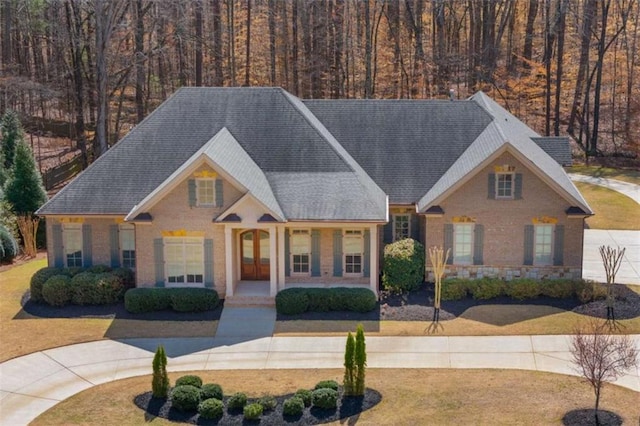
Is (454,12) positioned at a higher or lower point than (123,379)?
higher

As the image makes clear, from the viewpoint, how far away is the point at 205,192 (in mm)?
27172

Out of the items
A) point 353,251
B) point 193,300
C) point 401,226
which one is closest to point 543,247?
point 401,226

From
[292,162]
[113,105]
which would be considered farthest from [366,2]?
[292,162]

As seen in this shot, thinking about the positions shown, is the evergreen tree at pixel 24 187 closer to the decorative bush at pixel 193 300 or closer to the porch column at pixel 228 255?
the decorative bush at pixel 193 300

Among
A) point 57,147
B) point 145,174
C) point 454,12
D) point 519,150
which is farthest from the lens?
point 454,12

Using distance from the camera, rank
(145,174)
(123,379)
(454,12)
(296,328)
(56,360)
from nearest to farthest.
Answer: (123,379) < (56,360) < (296,328) < (145,174) < (454,12)

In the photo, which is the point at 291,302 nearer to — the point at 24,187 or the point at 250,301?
the point at 250,301

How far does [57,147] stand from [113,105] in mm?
8742

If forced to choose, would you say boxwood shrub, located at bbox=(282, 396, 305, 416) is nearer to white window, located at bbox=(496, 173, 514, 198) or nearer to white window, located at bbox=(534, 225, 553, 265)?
white window, located at bbox=(496, 173, 514, 198)

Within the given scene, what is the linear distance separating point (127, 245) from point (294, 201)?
6695 millimetres

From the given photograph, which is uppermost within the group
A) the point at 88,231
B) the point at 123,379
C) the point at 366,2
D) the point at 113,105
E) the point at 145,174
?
the point at 366,2

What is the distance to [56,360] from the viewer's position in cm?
2297

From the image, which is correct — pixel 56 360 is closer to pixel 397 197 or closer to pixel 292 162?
pixel 292 162

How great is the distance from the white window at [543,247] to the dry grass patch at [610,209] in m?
9.88
